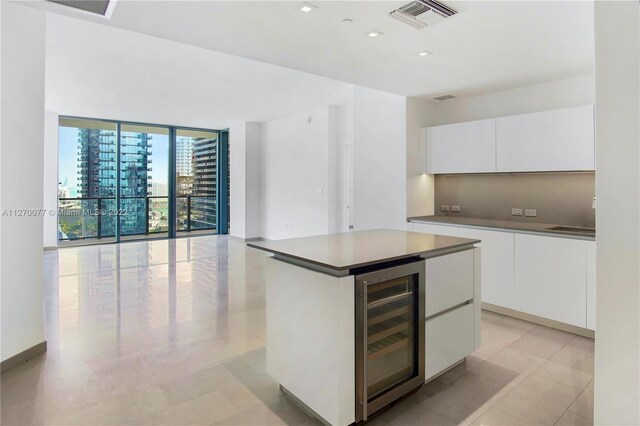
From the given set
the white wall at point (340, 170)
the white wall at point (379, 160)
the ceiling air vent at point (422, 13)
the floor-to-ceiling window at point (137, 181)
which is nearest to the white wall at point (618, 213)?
the ceiling air vent at point (422, 13)

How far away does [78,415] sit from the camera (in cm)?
218

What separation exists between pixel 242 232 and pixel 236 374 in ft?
22.8

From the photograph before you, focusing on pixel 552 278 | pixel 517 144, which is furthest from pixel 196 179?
pixel 552 278

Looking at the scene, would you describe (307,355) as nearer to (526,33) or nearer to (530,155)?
(526,33)

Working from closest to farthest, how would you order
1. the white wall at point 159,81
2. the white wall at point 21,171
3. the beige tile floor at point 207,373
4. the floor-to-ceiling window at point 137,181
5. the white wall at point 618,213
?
the white wall at point 618,213, the beige tile floor at point 207,373, the white wall at point 21,171, the white wall at point 159,81, the floor-to-ceiling window at point 137,181

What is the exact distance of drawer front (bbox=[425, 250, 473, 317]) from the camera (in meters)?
2.39

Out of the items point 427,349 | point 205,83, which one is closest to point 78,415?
point 427,349


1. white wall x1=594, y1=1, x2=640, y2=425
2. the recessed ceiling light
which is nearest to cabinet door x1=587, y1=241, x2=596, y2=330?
white wall x1=594, y1=1, x2=640, y2=425

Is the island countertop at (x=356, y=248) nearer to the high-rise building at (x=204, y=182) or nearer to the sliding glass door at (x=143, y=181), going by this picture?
the sliding glass door at (x=143, y=181)

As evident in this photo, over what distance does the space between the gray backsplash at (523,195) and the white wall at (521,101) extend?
749mm

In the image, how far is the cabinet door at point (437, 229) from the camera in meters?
4.21

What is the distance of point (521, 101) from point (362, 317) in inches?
145

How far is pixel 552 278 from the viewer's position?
3484 millimetres

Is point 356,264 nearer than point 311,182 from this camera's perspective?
Yes
